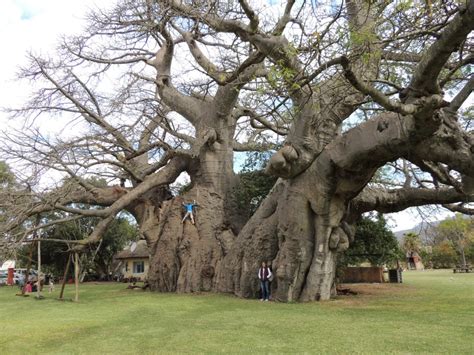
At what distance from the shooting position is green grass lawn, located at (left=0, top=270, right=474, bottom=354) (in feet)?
20.4

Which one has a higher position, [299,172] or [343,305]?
[299,172]

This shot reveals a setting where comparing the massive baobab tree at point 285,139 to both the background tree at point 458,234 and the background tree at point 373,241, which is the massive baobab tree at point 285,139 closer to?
the background tree at point 373,241

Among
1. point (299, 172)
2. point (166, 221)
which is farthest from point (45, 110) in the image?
point (299, 172)

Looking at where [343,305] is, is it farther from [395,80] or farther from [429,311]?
[395,80]

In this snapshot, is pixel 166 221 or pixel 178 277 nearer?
pixel 178 277

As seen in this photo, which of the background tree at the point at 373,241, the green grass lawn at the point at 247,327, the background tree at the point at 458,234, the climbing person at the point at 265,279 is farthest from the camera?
the background tree at the point at 458,234

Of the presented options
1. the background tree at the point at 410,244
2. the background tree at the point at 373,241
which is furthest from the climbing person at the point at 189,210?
the background tree at the point at 410,244

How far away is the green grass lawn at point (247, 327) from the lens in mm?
6211

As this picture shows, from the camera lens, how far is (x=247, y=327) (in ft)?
25.4

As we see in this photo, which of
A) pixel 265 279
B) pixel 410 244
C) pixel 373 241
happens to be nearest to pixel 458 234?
pixel 410 244

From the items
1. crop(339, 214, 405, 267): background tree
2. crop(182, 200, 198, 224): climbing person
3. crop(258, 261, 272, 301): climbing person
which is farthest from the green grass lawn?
crop(339, 214, 405, 267): background tree

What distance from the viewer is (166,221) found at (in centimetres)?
1691

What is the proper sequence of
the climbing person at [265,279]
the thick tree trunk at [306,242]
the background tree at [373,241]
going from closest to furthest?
the thick tree trunk at [306,242], the climbing person at [265,279], the background tree at [373,241]

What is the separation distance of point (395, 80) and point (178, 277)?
999cm
